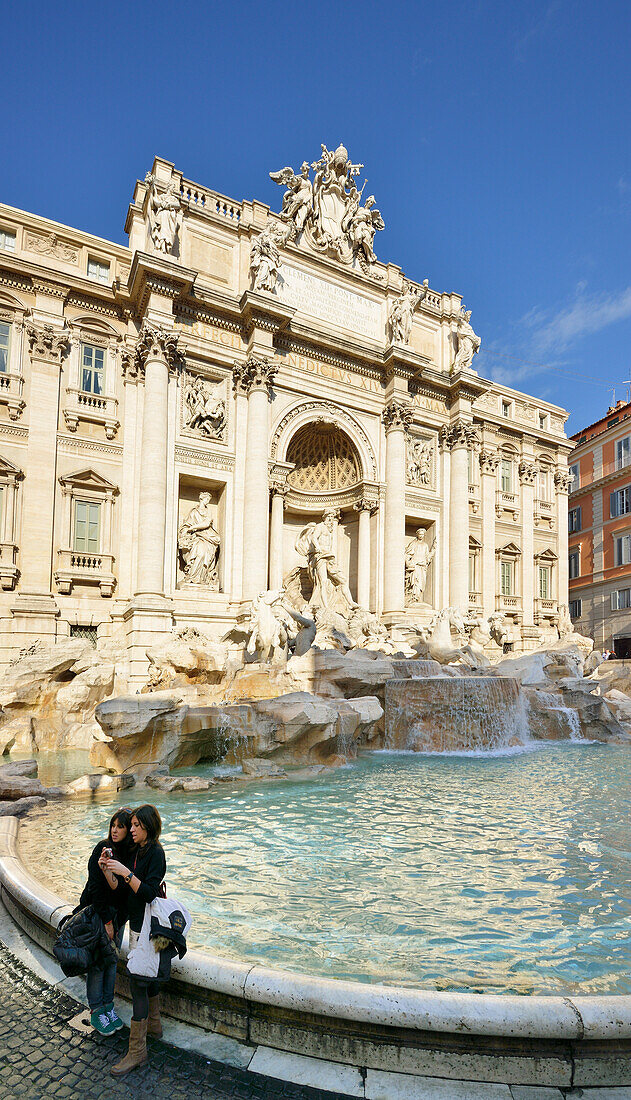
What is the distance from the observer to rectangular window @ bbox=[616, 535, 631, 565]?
30469 mm

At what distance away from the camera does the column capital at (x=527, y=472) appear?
28500 mm

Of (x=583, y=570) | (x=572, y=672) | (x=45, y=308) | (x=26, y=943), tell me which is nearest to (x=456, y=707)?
(x=572, y=672)

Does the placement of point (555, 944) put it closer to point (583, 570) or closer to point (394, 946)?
point (394, 946)

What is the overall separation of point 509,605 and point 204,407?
15766 mm

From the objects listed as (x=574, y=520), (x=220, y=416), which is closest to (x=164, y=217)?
(x=220, y=416)

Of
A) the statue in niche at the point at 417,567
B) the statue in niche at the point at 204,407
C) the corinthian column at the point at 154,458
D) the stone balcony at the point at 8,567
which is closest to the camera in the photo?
the stone balcony at the point at 8,567

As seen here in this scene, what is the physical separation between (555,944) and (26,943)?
328 cm

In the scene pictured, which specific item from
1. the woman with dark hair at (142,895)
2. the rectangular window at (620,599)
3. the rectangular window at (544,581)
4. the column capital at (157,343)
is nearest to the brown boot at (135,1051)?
the woman with dark hair at (142,895)

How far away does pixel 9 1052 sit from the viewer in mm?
2789

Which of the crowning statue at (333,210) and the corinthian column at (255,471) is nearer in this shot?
the corinthian column at (255,471)

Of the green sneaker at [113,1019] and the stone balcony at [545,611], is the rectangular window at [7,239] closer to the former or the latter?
the green sneaker at [113,1019]

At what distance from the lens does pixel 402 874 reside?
16.8 ft

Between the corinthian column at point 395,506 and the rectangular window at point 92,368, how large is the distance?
386 inches

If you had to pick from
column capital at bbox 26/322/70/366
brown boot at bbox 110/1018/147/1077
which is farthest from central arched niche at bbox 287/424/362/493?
brown boot at bbox 110/1018/147/1077
